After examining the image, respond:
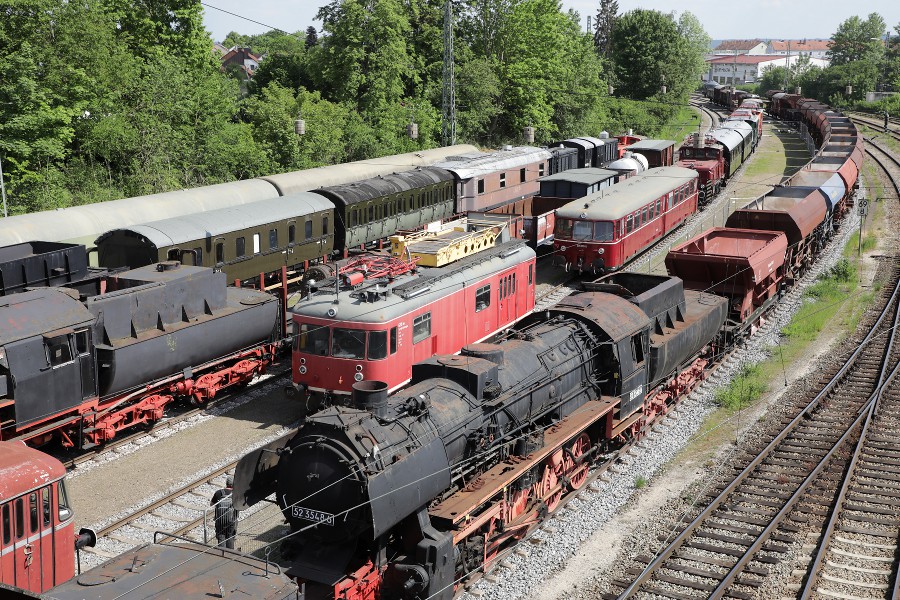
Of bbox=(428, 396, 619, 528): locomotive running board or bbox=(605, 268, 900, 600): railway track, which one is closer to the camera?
bbox=(428, 396, 619, 528): locomotive running board

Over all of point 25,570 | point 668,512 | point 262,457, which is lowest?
point 668,512

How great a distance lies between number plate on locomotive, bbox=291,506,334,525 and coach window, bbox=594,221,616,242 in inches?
841

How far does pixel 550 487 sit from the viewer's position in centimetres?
1559

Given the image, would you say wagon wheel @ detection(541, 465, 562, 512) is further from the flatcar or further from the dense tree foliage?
the dense tree foliage

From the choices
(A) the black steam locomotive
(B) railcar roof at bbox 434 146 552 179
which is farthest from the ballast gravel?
(B) railcar roof at bbox 434 146 552 179

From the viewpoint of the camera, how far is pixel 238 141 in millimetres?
42438

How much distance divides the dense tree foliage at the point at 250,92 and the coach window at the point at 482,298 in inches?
736

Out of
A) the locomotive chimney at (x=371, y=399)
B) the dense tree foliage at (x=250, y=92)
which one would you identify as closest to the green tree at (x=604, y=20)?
the dense tree foliage at (x=250, y=92)

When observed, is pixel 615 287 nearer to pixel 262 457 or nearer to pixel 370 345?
pixel 370 345

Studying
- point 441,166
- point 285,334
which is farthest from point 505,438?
point 441,166

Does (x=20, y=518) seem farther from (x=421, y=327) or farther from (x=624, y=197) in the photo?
(x=624, y=197)

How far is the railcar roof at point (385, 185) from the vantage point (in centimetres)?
3023

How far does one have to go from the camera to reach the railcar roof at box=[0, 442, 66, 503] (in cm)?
1104

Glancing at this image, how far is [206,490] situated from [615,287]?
9.67 m
